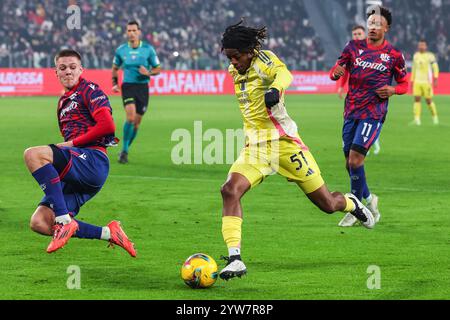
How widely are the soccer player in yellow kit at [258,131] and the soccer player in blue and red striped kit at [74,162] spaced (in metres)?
1.13

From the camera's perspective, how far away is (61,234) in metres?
8.30

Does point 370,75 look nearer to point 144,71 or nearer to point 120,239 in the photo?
point 120,239

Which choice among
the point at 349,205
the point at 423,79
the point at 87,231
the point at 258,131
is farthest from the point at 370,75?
the point at 423,79

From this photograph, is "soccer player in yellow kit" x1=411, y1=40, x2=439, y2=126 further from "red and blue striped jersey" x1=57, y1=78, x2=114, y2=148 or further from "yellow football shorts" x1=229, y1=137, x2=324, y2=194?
"red and blue striped jersey" x1=57, y1=78, x2=114, y2=148

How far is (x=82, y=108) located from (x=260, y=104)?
1641 mm

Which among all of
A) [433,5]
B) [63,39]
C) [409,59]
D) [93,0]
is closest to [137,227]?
[63,39]

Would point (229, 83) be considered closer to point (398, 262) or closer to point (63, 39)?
point (63, 39)

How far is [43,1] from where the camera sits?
49.4 m

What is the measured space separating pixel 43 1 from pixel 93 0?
3.26 m

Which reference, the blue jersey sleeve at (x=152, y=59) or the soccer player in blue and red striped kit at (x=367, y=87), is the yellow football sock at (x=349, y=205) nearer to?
the soccer player in blue and red striped kit at (x=367, y=87)

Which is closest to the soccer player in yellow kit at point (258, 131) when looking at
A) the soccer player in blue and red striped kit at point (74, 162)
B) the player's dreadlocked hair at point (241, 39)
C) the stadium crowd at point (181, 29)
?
the player's dreadlocked hair at point (241, 39)

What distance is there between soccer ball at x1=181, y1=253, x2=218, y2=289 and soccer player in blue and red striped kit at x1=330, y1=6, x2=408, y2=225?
4214 millimetres

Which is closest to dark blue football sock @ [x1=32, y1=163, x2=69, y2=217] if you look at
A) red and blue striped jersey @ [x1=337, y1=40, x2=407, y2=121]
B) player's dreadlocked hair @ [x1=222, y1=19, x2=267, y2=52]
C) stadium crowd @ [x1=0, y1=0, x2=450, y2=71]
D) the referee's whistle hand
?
player's dreadlocked hair @ [x1=222, y1=19, x2=267, y2=52]

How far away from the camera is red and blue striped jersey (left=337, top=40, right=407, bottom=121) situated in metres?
11.7
